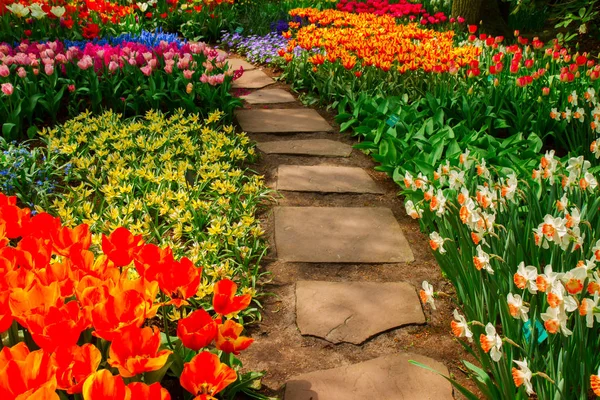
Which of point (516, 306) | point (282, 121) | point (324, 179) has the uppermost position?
point (516, 306)

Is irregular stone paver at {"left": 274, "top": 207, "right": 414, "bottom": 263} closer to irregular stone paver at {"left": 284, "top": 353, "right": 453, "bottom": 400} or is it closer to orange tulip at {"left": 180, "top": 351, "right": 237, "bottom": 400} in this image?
irregular stone paver at {"left": 284, "top": 353, "right": 453, "bottom": 400}

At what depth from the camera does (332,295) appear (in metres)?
2.53

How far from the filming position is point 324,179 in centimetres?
367

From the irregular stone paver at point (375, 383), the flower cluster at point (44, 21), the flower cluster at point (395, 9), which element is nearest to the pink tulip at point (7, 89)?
the flower cluster at point (44, 21)

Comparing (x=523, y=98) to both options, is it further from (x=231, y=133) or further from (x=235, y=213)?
(x=235, y=213)

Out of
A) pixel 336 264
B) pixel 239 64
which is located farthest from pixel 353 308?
pixel 239 64

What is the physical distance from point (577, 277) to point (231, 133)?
3040 mm

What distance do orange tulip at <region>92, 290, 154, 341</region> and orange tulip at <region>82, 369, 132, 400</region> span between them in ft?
0.43

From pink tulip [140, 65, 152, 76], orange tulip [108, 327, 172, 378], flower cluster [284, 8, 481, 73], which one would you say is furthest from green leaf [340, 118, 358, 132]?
orange tulip [108, 327, 172, 378]

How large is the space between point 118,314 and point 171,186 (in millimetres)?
2028

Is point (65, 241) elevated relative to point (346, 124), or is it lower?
elevated

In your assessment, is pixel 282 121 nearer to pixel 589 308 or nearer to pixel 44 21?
pixel 44 21

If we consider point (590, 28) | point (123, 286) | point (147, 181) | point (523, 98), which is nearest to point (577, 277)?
point (123, 286)

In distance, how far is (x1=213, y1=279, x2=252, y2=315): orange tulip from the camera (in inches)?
59.2
